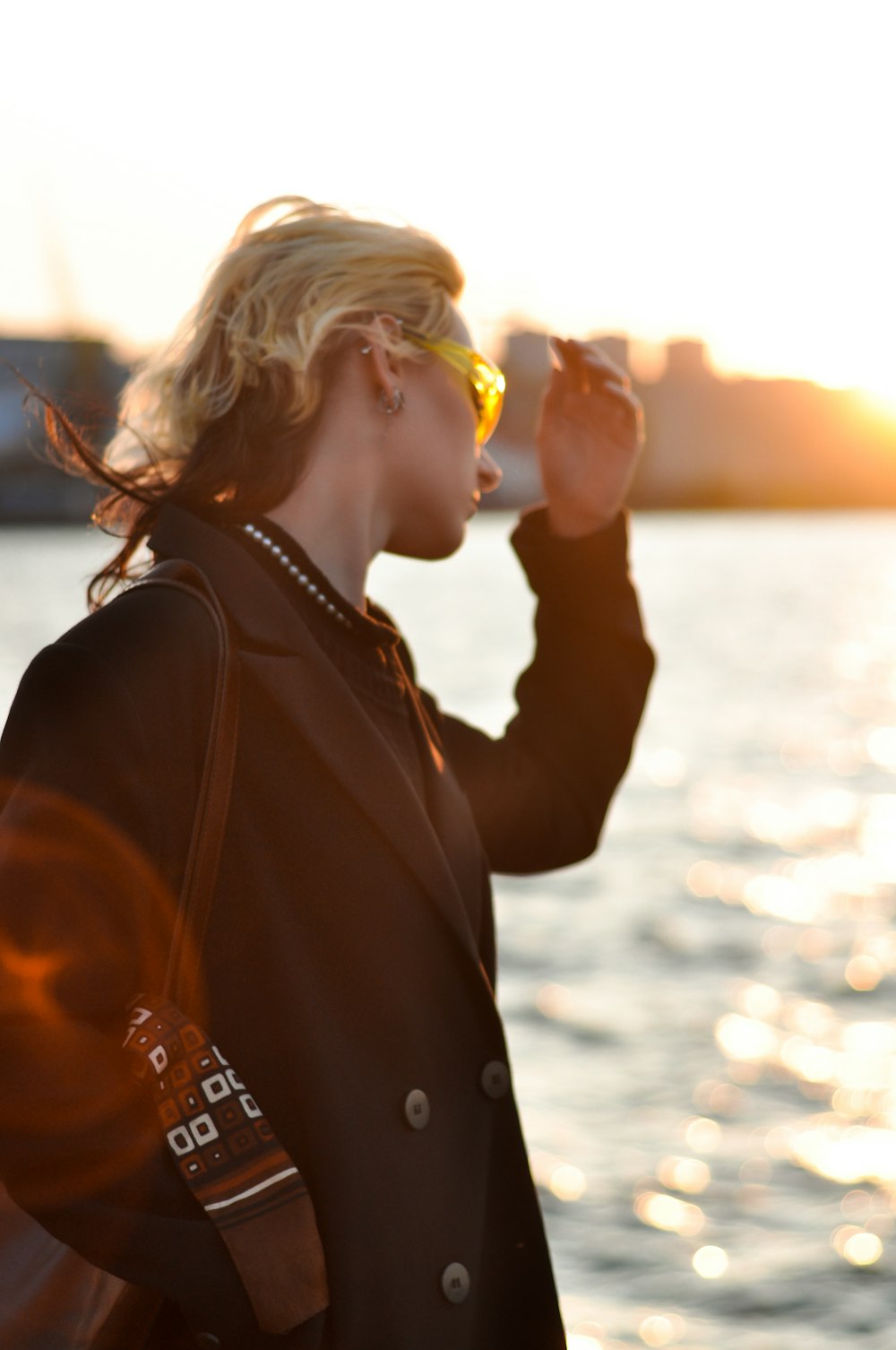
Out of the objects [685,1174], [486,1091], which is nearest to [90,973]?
[486,1091]

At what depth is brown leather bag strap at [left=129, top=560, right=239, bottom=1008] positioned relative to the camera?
5.65ft

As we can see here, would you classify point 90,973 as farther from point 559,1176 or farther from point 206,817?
point 559,1176

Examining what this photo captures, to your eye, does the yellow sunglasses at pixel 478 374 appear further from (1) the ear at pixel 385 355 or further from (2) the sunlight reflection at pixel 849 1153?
(2) the sunlight reflection at pixel 849 1153

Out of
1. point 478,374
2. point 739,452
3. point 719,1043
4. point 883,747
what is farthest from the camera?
point 739,452

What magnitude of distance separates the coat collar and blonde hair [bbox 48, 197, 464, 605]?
0.12 metres

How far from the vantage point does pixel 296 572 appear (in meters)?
2.02

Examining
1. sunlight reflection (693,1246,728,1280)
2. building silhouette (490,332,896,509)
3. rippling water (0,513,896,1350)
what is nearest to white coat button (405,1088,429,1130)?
rippling water (0,513,896,1350)

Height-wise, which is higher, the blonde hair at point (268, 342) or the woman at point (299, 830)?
the blonde hair at point (268, 342)

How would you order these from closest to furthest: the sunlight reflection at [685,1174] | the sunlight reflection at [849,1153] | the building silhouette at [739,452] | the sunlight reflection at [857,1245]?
the sunlight reflection at [857,1245], the sunlight reflection at [685,1174], the sunlight reflection at [849,1153], the building silhouette at [739,452]

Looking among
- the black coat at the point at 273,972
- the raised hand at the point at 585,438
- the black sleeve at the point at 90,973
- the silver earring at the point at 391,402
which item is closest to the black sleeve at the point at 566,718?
the raised hand at the point at 585,438

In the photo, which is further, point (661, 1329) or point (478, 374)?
point (661, 1329)

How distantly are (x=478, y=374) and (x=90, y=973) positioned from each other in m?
0.98

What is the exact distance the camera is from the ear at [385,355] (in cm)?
204

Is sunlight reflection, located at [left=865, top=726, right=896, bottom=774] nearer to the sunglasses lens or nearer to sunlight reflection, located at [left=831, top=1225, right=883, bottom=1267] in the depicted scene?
sunlight reflection, located at [left=831, top=1225, right=883, bottom=1267]
